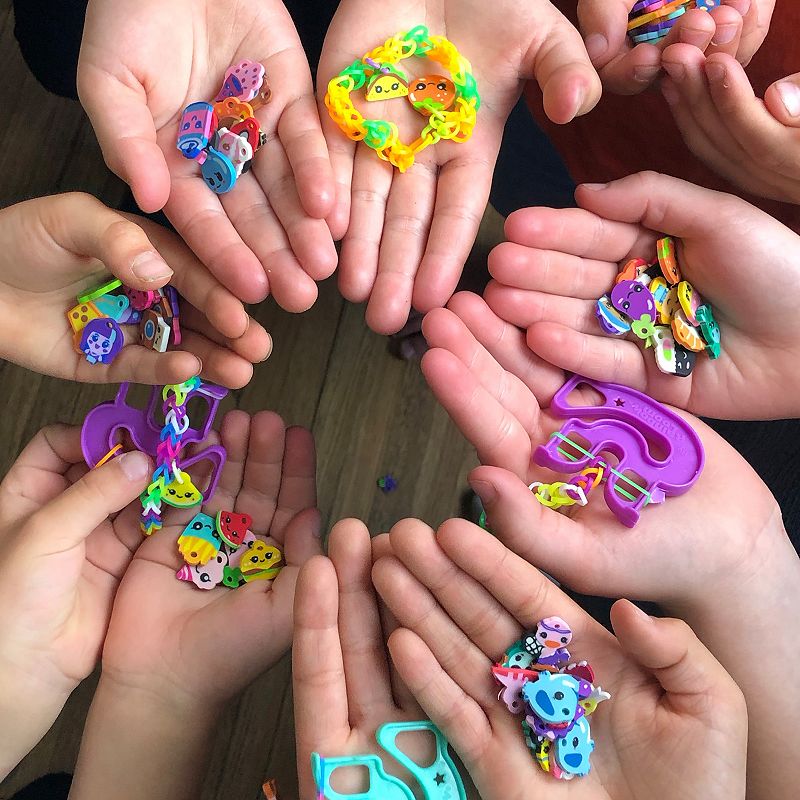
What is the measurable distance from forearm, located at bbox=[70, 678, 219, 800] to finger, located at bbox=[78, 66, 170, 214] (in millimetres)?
688

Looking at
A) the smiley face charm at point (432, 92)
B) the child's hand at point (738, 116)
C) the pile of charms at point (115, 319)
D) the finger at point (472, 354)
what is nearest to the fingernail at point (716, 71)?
the child's hand at point (738, 116)

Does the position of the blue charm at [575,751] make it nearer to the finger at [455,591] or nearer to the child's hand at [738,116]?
the finger at [455,591]

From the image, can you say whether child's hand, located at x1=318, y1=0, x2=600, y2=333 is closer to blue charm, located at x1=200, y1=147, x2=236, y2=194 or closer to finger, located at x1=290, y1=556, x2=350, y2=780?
blue charm, located at x1=200, y1=147, x2=236, y2=194

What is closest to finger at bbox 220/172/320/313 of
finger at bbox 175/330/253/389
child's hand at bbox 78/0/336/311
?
child's hand at bbox 78/0/336/311

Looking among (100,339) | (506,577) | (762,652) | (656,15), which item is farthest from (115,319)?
(762,652)

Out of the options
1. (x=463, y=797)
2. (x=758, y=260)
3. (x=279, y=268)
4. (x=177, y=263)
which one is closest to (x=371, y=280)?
(x=279, y=268)

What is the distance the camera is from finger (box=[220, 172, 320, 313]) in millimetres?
959

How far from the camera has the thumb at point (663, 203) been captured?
3.36 ft

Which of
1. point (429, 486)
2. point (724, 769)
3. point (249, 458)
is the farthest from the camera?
point (429, 486)

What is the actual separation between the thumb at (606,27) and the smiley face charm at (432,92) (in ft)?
0.67

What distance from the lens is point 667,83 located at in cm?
Result: 103

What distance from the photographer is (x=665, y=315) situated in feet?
3.55

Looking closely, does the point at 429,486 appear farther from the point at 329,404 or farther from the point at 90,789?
the point at 90,789

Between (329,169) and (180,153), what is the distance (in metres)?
0.21
